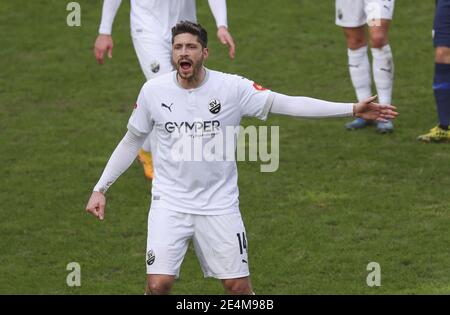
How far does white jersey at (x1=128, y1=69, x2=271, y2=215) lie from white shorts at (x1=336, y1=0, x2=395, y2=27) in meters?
5.35

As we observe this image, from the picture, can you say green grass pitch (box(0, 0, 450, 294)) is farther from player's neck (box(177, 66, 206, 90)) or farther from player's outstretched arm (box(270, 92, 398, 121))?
player's neck (box(177, 66, 206, 90))

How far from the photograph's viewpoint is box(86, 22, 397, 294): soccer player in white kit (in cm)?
948

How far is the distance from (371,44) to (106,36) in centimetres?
360

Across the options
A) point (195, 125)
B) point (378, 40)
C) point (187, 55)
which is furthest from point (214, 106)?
point (378, 40)

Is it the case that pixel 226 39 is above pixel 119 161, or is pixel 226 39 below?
above

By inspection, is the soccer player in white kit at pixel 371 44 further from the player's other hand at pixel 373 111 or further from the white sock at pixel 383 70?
the player's other hand at pixel 373 111

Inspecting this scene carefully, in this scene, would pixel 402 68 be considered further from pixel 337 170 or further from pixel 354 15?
pixel 337 170

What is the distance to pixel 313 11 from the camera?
64.4ft

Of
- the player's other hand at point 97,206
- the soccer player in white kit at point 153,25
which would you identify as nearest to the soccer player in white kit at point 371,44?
the soccer player in white kit at point 153,25

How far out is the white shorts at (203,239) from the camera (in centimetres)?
949

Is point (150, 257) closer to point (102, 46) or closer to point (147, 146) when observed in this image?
point (102, 46)

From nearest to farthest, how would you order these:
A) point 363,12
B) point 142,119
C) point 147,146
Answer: point 142,119 → point 147,146 → point 363,12

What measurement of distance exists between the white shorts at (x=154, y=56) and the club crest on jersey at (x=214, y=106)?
361 cm

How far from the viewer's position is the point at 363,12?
1502 cm
